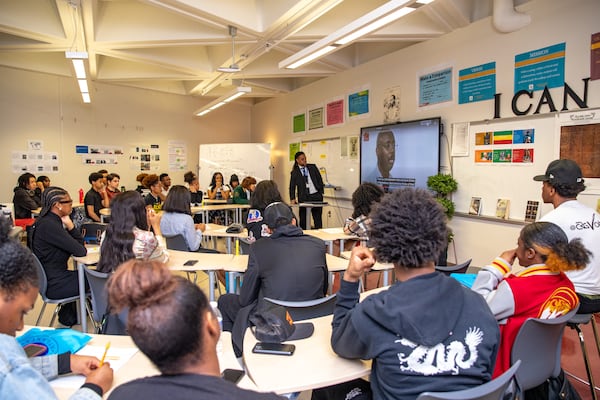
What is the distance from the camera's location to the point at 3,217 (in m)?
1.35

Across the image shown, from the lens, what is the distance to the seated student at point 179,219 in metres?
3.79

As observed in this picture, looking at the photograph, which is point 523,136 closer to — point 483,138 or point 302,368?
point 483,138

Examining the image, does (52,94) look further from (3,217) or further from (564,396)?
(564,396)

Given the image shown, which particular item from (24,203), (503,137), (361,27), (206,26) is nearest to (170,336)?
(361,27)

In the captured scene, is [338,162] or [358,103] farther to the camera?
[338,162]

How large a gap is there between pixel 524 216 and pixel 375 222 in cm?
360

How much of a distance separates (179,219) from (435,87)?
3.81 meters

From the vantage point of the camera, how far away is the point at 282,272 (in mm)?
2166

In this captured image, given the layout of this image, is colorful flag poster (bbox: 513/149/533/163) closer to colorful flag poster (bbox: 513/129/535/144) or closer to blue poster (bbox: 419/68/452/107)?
colorful flag poster (bbox: 513/129/535/144)

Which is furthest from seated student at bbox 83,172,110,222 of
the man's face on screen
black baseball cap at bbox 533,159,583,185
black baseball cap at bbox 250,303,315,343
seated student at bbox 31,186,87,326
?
black baseball cap at bbox 533,159,583,185

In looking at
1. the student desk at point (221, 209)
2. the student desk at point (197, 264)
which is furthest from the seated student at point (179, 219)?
the student desk at point (221, 209)

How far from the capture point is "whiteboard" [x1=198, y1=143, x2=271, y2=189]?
944 centimetres

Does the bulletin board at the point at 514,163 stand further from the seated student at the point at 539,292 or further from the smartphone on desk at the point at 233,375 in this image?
the smartphone on desk at the point at 233,375

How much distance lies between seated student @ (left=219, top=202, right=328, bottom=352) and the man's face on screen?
4030mm
